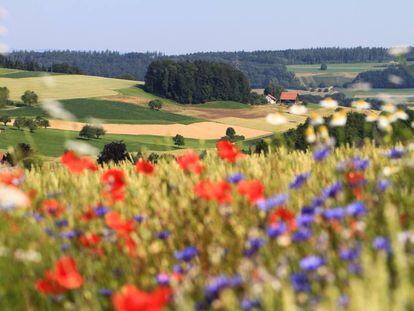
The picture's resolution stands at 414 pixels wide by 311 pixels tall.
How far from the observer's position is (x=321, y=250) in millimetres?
Answer: 2807

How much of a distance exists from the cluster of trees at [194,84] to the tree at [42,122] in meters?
63.3

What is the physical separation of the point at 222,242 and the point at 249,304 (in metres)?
0.99

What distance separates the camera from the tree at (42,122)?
106081mm

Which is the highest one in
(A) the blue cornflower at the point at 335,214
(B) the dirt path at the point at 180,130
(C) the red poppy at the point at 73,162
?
(A) the blue cornflower at the point at 335,214

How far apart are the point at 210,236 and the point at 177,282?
82 centimetres

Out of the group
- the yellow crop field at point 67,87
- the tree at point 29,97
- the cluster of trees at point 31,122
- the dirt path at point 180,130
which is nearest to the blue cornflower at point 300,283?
the cluster of trees at point 31,122

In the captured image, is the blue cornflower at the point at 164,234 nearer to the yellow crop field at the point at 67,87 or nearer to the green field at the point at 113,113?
the green field at the point at 113,113

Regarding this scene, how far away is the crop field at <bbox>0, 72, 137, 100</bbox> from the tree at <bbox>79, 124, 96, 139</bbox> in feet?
83.6

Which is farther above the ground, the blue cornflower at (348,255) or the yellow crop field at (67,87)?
the blue cornflower at (348,255)

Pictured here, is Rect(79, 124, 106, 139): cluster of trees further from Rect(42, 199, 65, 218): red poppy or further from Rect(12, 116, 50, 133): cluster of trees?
Result: Rect(42, 199, 65, 218): red poppy

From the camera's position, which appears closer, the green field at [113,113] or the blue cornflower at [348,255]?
the blue cornflower at [348,255]

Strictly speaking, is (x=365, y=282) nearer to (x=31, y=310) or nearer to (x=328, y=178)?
(x=31, y=310)

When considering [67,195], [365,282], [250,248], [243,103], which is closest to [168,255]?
[250,248]

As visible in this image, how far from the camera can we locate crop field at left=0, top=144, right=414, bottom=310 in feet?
7.82
